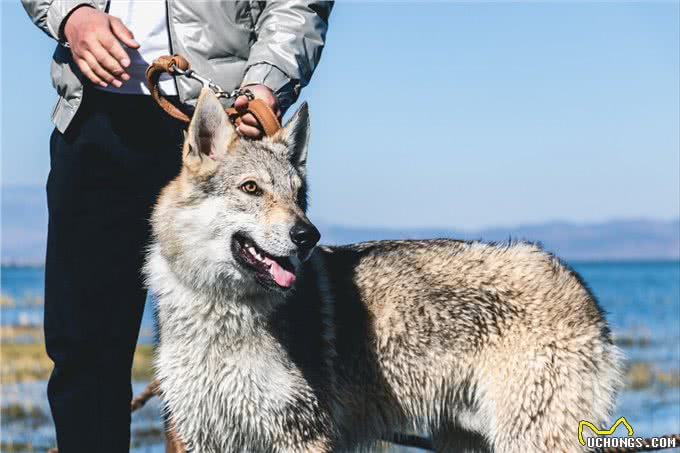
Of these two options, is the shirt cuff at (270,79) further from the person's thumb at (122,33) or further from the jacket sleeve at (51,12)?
the jacket sleeve at (51,12)

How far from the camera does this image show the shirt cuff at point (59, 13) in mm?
4457

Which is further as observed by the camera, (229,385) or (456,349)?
(456,349)

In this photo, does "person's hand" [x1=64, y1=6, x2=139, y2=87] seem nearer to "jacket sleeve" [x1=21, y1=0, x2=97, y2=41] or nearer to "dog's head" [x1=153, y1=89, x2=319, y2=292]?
"jacket sleeve" [x1=21, y1=0, x2=97, y2=41]

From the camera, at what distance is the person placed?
462cm

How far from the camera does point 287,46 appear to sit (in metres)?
4.61

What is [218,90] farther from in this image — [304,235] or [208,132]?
[304,235]

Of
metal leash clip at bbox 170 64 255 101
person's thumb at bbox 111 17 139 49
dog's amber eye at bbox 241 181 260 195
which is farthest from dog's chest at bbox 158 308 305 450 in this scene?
person's thumb at bbox 111 17 139 49

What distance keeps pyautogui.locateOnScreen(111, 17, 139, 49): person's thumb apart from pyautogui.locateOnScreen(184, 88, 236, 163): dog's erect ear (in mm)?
391

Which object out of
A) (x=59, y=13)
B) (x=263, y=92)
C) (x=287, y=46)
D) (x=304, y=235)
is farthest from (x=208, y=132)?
(x=59, y=13)

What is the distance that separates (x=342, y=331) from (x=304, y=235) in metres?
0.80

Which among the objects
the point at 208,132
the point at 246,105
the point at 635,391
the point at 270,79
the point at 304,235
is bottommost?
the point at 635,391

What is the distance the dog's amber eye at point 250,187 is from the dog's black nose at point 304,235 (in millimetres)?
340

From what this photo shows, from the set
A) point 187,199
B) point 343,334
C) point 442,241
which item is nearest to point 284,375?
point 343,334

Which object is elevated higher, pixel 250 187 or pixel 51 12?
pixel 51 12
